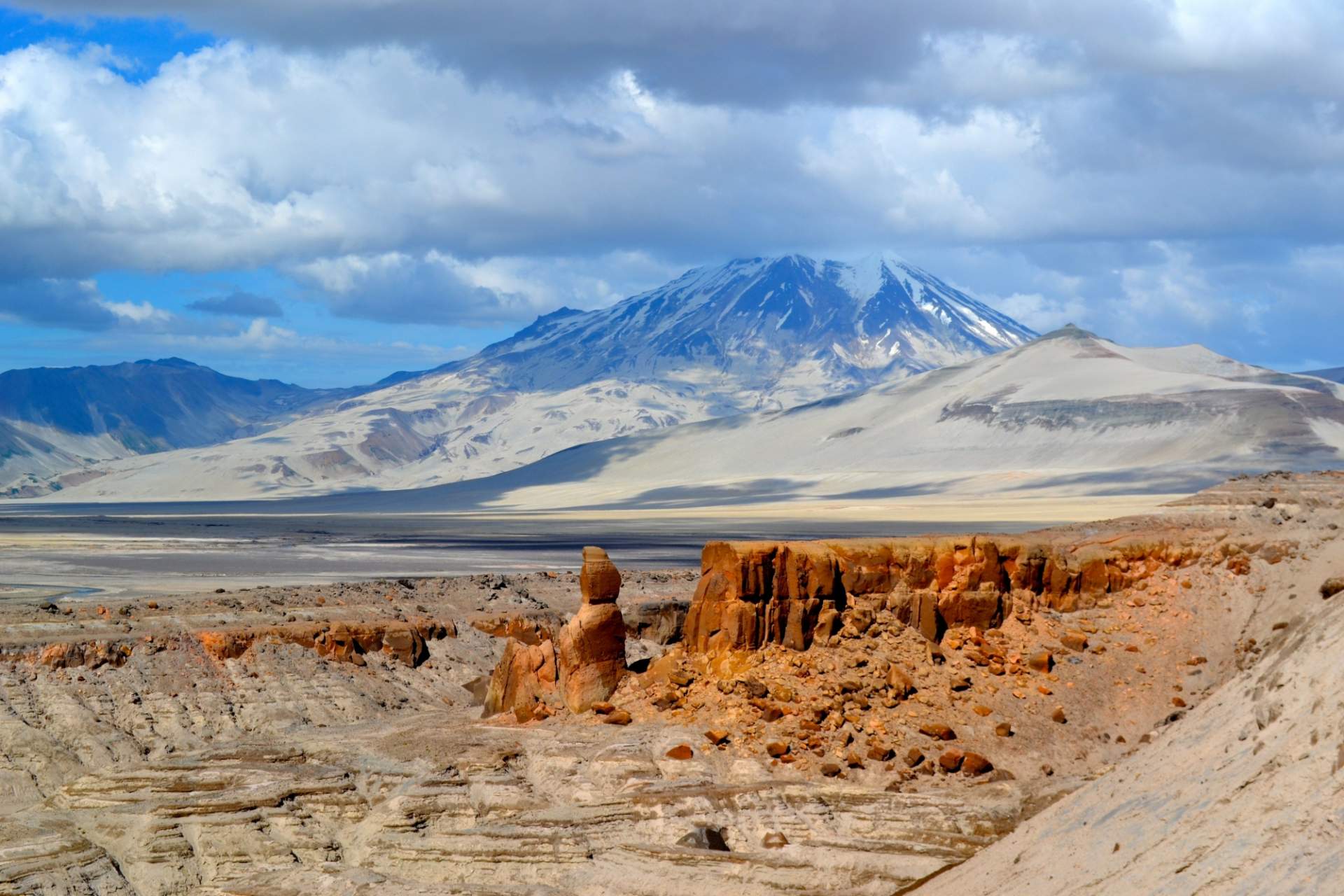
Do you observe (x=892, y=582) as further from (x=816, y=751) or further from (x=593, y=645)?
(x=593, y=645)

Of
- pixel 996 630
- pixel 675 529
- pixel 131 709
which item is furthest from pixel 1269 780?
pixel 675 529

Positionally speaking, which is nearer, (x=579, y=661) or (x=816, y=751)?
(x=816, y=751)

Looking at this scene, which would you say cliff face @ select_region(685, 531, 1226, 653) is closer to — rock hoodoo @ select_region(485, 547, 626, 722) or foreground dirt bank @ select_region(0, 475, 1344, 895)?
foreground dirt bank @ select_region(0, 475, 1344, 895)

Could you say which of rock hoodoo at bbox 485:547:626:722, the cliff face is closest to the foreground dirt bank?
A: the cliff face

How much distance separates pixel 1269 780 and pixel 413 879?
12878mm

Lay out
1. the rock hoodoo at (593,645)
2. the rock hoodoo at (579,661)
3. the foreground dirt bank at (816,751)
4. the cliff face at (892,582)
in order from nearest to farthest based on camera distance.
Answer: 1. the foreground dirt bank at (816,751)
2. the cliff face at (892,582)
3. the rock hoodoo at (593,645)
4. the rock hoodoo at (579,661)

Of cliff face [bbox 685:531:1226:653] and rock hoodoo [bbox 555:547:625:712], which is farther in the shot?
rock hoodoo [bbox 555:547:625:712]

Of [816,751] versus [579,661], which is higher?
[579,661]

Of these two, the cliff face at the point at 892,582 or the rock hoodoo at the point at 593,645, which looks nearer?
the cliff face at the point at 892,582

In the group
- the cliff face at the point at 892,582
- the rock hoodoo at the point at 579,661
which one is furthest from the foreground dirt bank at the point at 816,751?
the rock hoodoo at the point at 579,661

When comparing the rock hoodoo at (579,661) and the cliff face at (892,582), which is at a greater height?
the cliff face at (892,582)

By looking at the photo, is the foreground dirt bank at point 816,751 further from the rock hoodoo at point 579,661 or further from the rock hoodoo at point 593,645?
the rock hoodoo at point 593,645

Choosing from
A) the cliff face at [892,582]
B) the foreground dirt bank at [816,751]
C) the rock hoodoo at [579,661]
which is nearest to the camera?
the foreground dirt bank at [816,751]

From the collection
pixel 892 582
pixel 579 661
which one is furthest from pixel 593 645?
pixel 892 582
